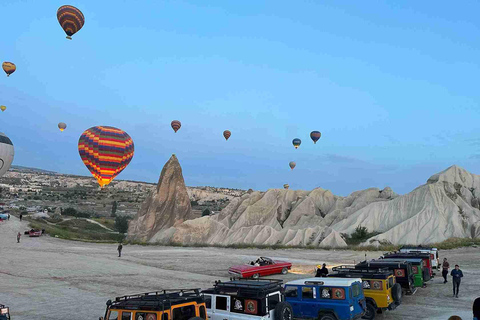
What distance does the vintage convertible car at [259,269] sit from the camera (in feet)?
88.3

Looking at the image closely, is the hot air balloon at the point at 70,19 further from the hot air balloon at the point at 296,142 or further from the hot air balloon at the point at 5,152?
the hot air balloon at the point at 296,142

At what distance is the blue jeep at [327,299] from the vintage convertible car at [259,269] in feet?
43.5

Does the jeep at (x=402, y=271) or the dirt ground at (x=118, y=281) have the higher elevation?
the jeep at (x=402, y=271)

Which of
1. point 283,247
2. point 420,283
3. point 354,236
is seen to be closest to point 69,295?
point 420,283

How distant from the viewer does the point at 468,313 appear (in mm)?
16156

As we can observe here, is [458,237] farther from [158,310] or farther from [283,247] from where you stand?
[158,310]

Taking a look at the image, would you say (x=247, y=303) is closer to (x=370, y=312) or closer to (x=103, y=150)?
(x=370, y=312)

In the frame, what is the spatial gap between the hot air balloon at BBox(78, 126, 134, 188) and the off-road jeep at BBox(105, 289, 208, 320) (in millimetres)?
41037

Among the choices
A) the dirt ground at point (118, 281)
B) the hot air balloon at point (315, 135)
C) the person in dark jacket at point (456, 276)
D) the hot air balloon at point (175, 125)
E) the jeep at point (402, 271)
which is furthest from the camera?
the hot air balloon at point (175, 125)

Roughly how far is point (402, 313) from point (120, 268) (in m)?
22.5

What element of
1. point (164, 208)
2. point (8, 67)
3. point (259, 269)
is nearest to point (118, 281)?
point (259, 269)

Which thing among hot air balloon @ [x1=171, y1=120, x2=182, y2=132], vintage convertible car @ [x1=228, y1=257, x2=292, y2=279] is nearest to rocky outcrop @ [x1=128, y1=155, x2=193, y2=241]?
hot air balloon @ [x1=171, y1=120, x2=182, y2=132]

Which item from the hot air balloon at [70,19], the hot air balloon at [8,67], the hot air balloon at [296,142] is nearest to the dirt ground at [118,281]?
the hot air balloon at [70,19]

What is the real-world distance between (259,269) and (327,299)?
1502 cm
